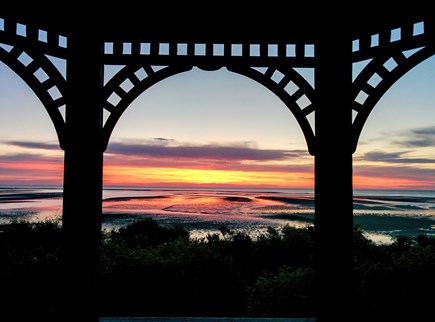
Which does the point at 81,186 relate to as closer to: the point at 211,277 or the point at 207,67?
the point at 207,67

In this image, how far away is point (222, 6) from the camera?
142 inches

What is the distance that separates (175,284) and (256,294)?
1.98 m

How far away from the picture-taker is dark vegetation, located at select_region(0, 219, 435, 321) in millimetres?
5480

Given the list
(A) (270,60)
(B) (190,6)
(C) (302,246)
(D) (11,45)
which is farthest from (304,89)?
(C) (302,246)

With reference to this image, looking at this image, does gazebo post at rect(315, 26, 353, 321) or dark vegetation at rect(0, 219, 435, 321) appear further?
dark vegetation at rect(0, 219, 435, 321)

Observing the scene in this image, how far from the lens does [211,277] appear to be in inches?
387

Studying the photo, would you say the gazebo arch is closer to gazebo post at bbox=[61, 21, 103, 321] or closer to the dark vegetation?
gazebo post at bbox=[61, 21, 103, 321]

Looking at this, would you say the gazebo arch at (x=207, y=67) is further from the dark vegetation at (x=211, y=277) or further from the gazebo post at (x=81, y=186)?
the dark vegetation at (x=211, y=277)

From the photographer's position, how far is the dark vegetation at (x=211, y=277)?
5.48m

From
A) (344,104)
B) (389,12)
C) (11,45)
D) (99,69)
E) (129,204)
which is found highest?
(389,12)

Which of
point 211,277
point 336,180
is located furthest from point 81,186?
point 211,277

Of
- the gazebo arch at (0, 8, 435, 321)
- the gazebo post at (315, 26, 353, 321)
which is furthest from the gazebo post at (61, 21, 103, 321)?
the gazebo post at (315, 26, 353, 321)

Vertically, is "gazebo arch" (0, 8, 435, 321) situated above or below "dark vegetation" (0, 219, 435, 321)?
above

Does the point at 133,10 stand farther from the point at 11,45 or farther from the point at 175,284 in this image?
the point at 175,284
